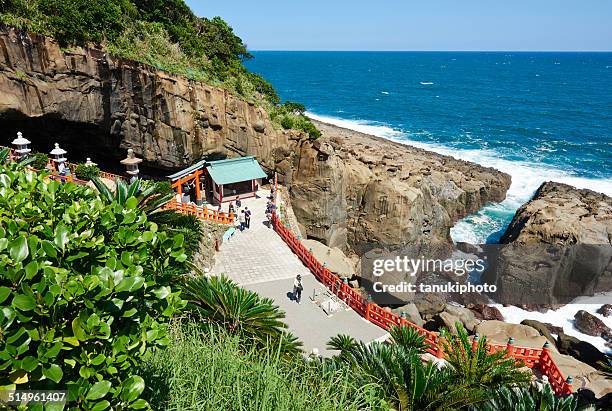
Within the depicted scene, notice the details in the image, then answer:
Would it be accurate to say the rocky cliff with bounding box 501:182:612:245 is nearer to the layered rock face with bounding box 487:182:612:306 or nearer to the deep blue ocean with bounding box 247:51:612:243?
the layered rock face with bounding box 487:182:612:306

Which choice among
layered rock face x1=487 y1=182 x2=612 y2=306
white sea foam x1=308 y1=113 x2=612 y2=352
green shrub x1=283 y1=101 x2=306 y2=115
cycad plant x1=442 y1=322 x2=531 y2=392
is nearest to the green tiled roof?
green shrub x1=283 y1=101 x2=306 y2=115

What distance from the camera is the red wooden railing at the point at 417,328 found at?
41.2 ft

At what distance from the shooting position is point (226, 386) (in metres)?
5.96

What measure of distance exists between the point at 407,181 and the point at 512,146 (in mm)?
35428

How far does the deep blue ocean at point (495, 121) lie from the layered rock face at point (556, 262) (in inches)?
327

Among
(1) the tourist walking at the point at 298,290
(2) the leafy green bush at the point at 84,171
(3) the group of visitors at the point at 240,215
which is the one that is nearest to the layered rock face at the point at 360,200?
(3) the group of visitors at the point at 240,215

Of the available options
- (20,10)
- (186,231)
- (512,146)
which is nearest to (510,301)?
(186,231)

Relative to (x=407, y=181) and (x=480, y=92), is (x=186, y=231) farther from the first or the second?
(x=480, y=92)

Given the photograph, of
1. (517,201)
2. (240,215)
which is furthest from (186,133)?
(517,201)

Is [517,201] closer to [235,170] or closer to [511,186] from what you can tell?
[511,186]

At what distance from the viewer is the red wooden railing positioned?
41.2ft

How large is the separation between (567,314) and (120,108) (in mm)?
28242

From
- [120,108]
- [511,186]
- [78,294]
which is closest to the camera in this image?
[78,294]

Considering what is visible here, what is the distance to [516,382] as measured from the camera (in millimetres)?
9062
